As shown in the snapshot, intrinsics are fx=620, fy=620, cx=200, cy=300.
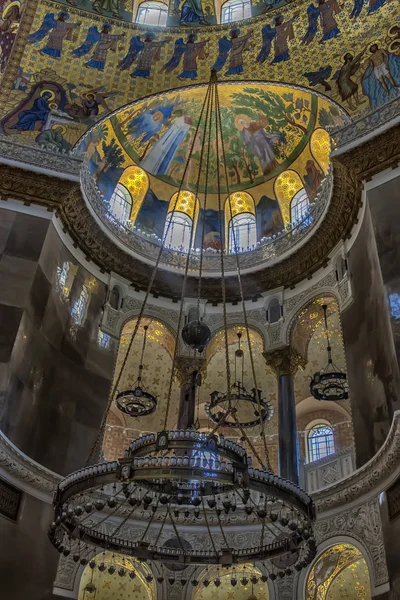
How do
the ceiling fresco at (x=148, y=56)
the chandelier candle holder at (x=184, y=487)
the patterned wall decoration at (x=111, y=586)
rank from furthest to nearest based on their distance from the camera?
the ceiling fresco at (x=148, y=56) < the patterned wall decoration at (x=111, y=586) < the chandelier candle holder at (x=184, y=487)

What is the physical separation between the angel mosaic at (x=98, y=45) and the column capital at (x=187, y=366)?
8.00 metres

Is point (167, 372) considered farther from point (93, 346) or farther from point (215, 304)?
point (93, 346)

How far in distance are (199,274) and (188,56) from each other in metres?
7.70

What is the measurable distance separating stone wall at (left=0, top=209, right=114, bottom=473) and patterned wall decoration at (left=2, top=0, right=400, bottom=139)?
11.1 ft

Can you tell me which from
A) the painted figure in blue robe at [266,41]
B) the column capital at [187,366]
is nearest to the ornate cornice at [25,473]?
the column capital at [187,366]

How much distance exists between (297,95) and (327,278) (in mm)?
4958

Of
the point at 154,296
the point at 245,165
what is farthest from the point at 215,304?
the point at 245,165

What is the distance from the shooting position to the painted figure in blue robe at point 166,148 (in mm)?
17734

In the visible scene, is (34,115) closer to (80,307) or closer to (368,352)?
(80,307)

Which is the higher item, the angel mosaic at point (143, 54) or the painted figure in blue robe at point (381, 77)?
the angel mosaic at point (143, 54)

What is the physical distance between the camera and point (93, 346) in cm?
1440

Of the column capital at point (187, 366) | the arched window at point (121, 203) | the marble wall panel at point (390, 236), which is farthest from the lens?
the arched window at point (121, 203)

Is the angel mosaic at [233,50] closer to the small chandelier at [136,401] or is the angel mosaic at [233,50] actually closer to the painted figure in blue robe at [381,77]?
the painted figure in blue robe at [381,77]

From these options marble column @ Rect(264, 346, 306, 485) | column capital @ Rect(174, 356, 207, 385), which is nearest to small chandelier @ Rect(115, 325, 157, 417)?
column capital @ Rect(174, 356, 207, 385)
